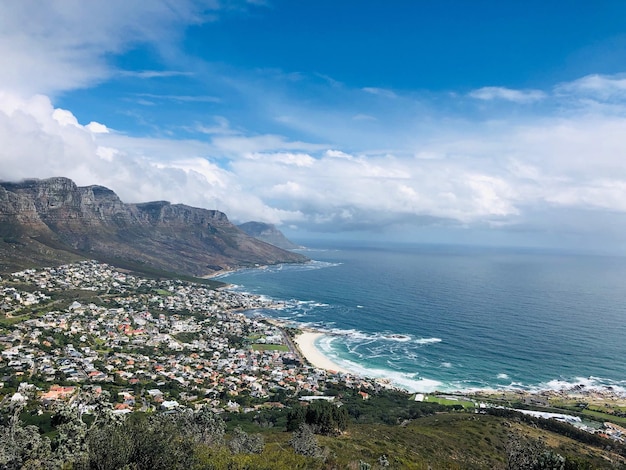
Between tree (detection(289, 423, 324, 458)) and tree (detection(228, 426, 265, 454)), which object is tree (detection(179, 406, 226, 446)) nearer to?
tree (detection(228, 426, 265, 454))

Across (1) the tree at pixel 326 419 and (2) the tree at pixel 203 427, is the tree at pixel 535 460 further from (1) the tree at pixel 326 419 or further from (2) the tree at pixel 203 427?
(2) the tree at pixel 203 427

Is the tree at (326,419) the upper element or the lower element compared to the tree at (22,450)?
lower

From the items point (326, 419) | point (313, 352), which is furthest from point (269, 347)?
point (326, 419)

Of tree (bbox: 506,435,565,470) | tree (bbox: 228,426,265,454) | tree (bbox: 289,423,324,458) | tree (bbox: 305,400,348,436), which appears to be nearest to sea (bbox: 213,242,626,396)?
tree (bbox: 305,400,348,436)

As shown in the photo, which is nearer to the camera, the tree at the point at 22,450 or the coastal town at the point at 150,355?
the tree at the point at 22,450

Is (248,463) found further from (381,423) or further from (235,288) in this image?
(235,288)

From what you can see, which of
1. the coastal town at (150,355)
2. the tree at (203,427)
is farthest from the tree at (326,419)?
the coastal town at (150,355)

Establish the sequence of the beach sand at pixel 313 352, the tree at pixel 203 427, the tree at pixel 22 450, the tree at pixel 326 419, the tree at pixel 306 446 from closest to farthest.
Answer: the tree at pixel 22 450 < the tree at pixel 306 446 < the tree at pixel 203 427 < the tree at pixel 326 419 < the beach sand at pixel 313 352
